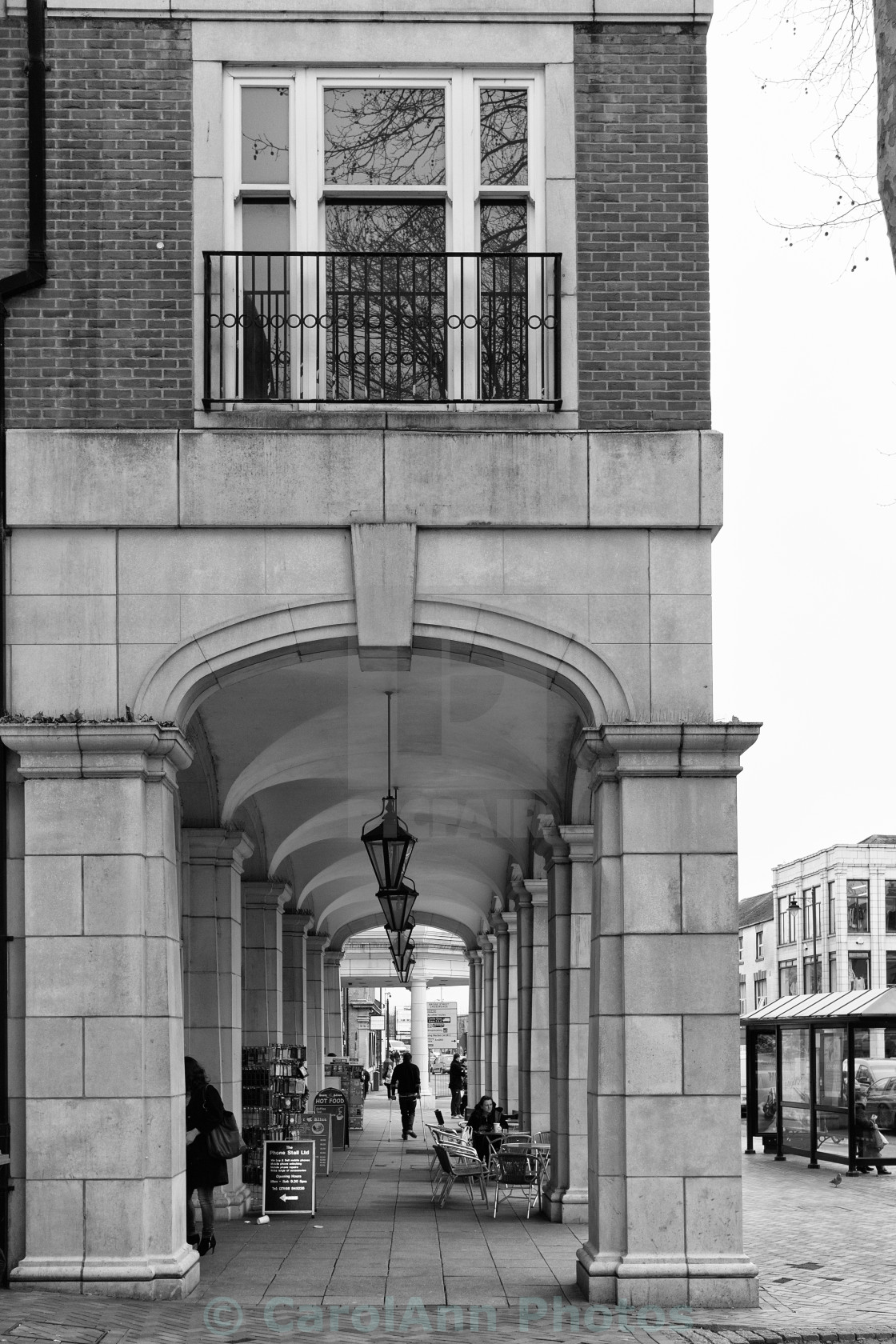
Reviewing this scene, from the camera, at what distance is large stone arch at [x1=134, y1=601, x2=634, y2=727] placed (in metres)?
11.0

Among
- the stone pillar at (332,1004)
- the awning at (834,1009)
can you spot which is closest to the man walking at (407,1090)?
the awning at (834,1009)

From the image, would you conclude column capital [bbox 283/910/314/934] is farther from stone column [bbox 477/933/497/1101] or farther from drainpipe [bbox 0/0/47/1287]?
drainpipe [bbox 0/0/47/1287]

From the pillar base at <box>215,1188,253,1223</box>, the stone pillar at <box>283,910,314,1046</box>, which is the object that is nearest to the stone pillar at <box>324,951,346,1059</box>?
the stone pillar at <box>283,910,314,1046</box>

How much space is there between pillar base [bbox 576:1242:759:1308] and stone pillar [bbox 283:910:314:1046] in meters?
16.4

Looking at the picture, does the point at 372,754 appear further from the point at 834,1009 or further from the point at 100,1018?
the point at 834,1009

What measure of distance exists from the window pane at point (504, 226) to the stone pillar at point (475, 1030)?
24.0 meters

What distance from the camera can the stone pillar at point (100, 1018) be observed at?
10.3m

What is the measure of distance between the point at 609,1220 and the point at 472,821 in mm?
11640

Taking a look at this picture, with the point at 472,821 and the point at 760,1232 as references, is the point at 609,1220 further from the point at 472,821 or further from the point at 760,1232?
the point at 472,821

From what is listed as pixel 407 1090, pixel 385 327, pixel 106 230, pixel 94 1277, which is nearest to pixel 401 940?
pixel 94 1277

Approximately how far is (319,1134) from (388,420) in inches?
471

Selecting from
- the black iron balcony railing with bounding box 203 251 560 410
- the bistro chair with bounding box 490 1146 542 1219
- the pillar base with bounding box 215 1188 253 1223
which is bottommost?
the pillar base with bounding box 215 1188 253 1223

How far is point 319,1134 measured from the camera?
20688 mm

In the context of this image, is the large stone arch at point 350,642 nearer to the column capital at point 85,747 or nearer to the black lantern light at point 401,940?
the column capital at point 85,747
